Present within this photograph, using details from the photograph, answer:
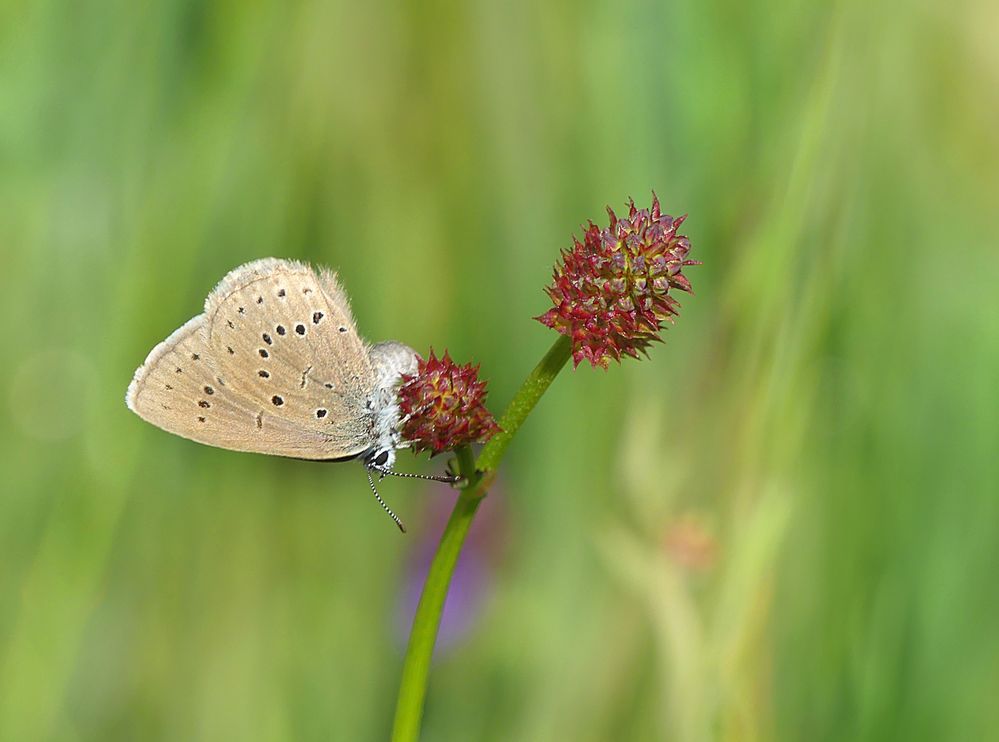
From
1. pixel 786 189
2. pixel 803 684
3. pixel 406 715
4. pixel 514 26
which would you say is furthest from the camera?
pixel 514 26

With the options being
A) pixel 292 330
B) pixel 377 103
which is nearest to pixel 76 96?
pixel 377 103

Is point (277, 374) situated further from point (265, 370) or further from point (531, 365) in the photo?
point (531, 365)

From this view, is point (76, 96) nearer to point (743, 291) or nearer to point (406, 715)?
point (743, 291)

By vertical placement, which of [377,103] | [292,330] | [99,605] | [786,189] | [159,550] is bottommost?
[99,605]

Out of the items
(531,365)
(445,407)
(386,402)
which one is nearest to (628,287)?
(445,407)

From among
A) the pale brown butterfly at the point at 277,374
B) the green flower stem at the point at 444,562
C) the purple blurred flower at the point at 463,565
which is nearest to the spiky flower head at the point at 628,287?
the green flower stem at the point at 444,562

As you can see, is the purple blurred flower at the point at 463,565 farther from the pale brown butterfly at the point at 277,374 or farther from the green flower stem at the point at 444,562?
the green flower stem at the point at 444,562
